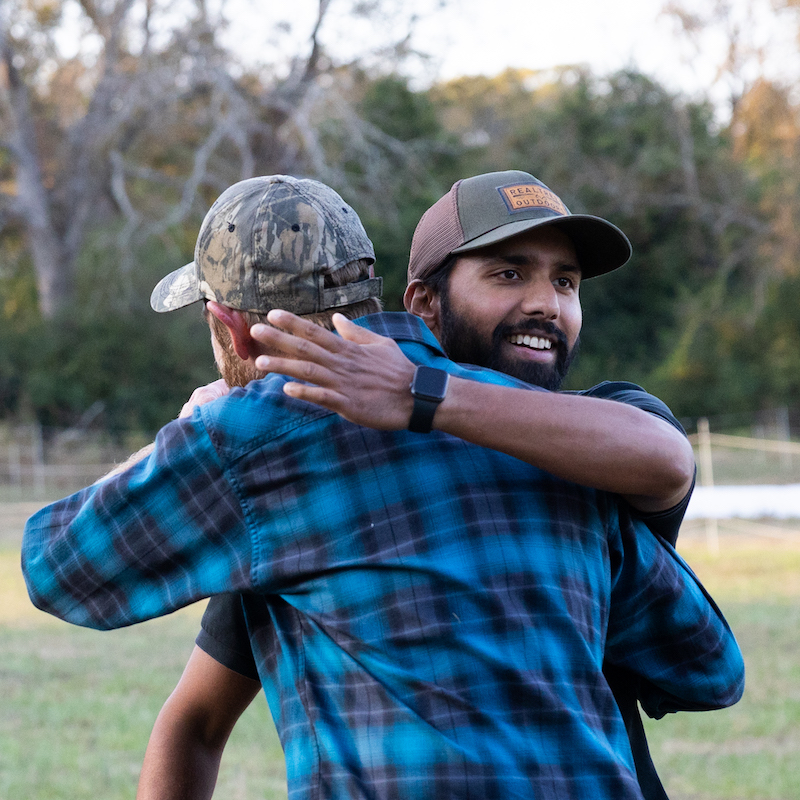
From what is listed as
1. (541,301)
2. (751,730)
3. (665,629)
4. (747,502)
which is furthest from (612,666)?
(747,502)

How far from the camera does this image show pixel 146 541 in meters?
1.51

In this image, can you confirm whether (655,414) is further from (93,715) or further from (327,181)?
(327,181)

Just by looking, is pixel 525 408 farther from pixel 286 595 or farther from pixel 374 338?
pixel 286 595

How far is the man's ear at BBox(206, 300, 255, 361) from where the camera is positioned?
166 cm

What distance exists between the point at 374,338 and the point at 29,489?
74.4ft

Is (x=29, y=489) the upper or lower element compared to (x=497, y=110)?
lower

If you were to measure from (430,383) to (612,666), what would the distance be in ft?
2.01

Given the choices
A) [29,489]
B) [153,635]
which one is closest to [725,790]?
[153,635]

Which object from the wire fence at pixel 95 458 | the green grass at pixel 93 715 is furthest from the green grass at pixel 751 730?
the wire fence at pixel 95 458

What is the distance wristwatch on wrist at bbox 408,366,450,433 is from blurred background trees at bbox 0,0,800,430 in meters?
21.2

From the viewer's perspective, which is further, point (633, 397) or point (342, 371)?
point (633, 397)

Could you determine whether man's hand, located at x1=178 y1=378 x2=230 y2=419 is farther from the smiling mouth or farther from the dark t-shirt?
the smiling mouth

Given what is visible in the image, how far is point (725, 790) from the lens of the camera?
5.43 metres

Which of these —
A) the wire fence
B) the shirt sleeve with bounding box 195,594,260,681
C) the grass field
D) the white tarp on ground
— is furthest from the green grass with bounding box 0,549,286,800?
the wire fence
